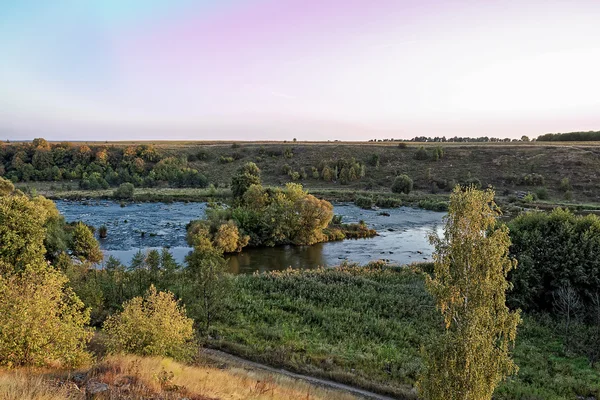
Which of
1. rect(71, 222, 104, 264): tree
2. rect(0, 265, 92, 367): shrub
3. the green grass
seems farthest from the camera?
rect(71, 222, 104, 264): tree

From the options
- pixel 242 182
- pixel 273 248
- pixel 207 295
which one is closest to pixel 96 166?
pixel 242 182

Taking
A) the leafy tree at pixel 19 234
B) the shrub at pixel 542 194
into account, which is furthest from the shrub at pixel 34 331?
the shrub at pixel 542 194

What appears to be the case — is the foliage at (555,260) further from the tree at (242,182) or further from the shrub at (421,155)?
the shrub at (421,155)

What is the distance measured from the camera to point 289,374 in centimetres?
1978

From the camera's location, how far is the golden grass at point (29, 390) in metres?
9.38

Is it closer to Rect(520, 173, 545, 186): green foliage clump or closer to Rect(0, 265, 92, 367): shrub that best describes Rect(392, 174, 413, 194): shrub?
Rect(520, 173, 545, 186): green foliage clump

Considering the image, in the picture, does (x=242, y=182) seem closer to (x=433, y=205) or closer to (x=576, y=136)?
(x=433, y=205)

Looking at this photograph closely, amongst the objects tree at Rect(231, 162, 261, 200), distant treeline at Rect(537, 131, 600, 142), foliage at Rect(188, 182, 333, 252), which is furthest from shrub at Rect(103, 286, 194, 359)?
distant treeline at Rect(537, 131, 600, 142)

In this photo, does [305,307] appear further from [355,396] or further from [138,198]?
[138,198]

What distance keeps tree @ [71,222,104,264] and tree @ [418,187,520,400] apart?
4011 centimetres

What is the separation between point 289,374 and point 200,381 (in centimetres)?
704

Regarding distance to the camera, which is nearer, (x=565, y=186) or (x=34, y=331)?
(x=34, y=331)

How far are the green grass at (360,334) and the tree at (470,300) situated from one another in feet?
13.4

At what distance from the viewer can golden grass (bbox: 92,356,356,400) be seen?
40.9 ft
